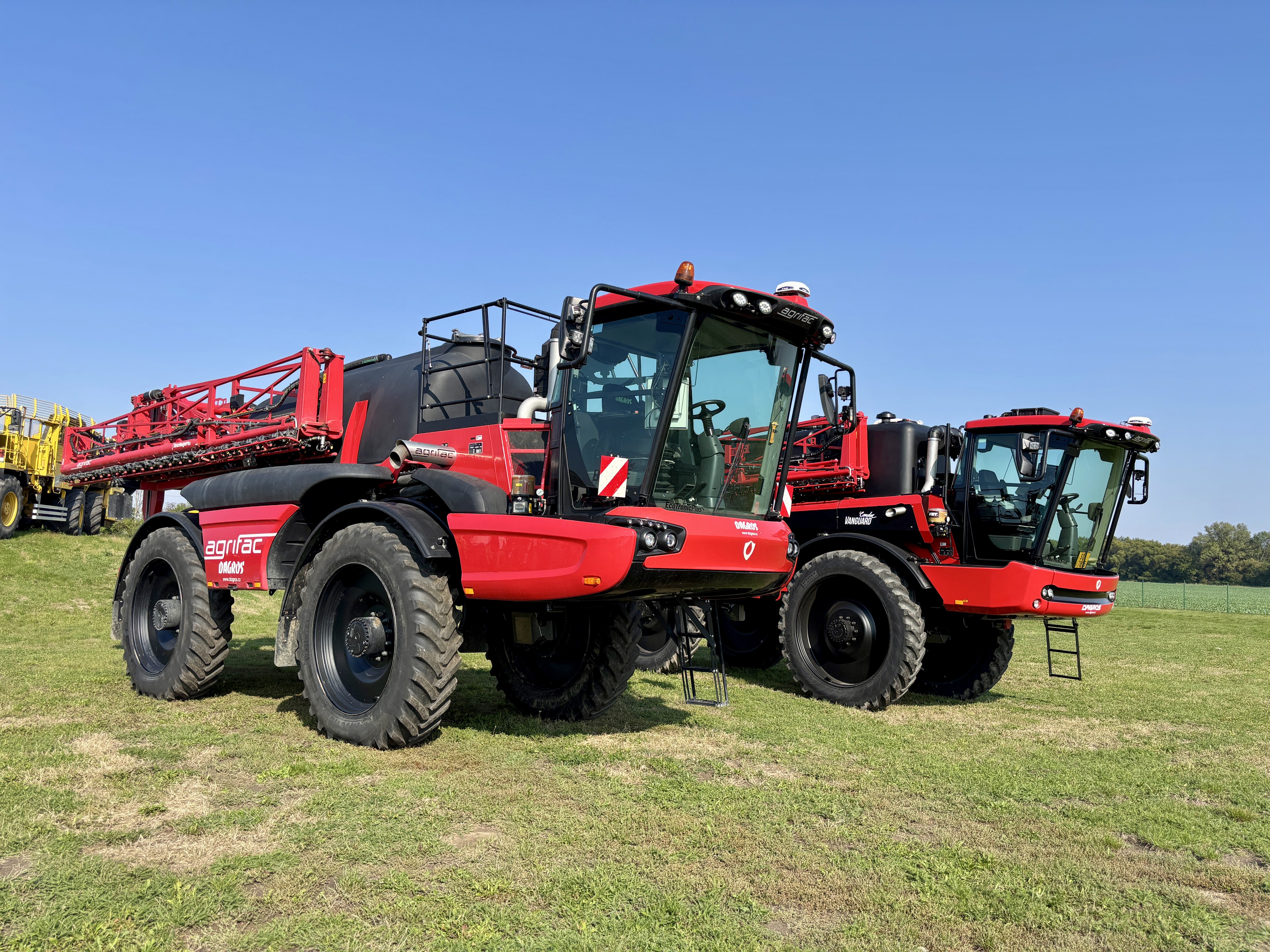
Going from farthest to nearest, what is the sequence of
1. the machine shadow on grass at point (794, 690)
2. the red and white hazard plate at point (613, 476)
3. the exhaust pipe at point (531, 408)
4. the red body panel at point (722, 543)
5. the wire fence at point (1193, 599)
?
the wire fence at point (1193, 599) < the machine shadow on grass at point (794, 690) < the exhaust pipe at point (531, 408) < the red and white hazard plate at point (613, 476) < the red body panel at point (722, 543)

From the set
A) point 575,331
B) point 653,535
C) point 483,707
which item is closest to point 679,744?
point 653,535

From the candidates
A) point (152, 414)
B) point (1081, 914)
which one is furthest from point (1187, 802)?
point (152, 414)

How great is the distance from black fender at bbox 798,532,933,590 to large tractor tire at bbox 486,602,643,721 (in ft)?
8.97

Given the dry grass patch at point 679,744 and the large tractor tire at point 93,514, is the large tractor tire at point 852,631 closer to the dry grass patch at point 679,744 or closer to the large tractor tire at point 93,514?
the dry grass patch at point 679,744

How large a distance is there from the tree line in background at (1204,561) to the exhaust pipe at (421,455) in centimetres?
7684

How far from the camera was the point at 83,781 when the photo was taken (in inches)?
198

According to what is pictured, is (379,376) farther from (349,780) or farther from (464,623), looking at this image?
(349,780)

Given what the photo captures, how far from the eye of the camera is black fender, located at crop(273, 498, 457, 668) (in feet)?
20.4

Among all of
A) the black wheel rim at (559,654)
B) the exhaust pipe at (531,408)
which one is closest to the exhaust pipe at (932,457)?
the black wheel rim at (559,654)

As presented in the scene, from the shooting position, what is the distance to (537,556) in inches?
229

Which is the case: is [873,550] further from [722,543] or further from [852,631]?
[722,543]

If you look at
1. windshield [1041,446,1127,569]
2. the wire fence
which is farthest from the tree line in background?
windshield [1041,446,1127,569]

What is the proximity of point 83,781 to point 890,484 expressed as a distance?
8398mm

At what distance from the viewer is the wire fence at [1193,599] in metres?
33.7
